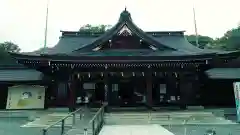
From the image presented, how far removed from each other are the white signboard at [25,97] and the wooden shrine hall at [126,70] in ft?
2.07

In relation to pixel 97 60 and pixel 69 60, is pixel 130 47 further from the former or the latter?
pixel 69 60

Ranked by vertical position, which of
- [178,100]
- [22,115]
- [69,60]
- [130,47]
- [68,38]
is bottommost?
[22,115]

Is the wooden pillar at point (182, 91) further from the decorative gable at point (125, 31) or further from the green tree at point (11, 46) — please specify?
the green tree at point (11, 46)

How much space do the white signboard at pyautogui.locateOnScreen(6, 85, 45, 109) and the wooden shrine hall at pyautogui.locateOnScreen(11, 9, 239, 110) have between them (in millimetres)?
630

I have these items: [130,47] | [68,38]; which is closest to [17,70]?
[68,38]

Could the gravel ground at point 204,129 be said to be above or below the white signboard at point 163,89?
below

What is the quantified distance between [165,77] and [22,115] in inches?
444

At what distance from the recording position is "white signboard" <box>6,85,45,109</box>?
759 inches

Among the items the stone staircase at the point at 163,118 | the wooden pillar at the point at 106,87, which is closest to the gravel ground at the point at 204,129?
the stone staircase at the point at 163,118

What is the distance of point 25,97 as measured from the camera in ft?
63.8

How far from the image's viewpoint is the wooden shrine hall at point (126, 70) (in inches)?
617

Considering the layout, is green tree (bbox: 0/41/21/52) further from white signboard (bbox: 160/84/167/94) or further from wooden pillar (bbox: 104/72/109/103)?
white signboard (bbox: 160/84/167/94)

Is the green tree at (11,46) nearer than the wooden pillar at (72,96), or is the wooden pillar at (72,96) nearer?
the wooden pillar at (72,96)

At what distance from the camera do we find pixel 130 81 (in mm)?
17938
